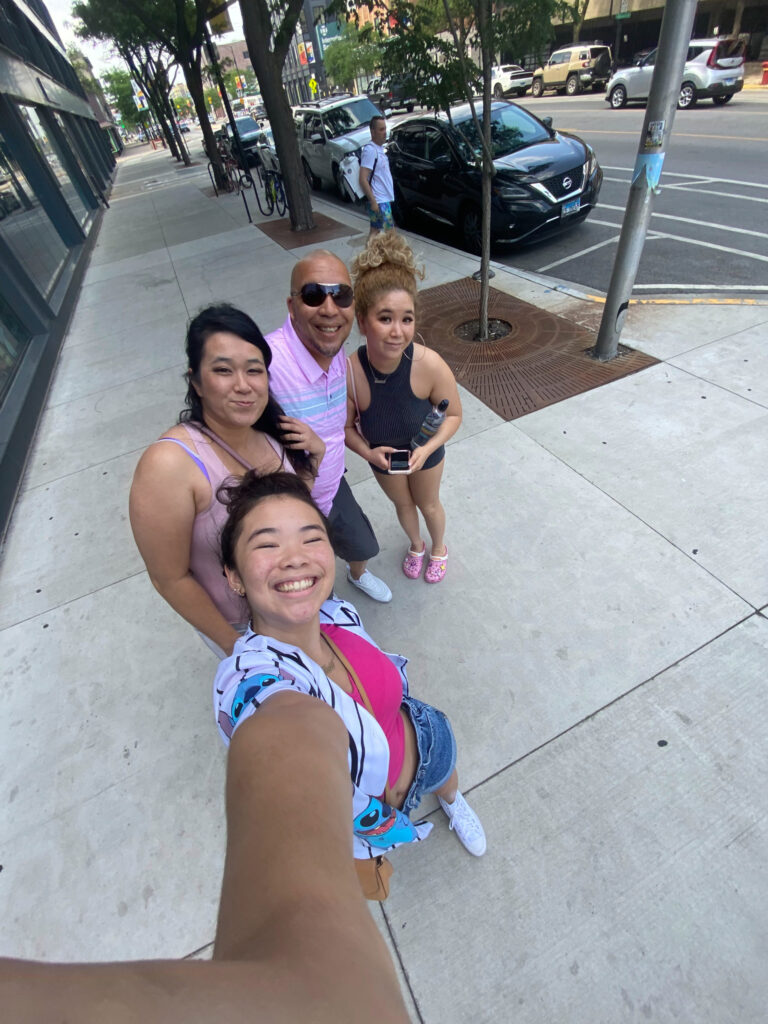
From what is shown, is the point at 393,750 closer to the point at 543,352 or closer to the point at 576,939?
the point at 576,939

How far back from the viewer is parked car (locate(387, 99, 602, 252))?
6.53 meters

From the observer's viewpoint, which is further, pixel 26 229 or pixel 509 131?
pixel 26 229

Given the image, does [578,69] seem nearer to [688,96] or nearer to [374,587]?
[688,96]

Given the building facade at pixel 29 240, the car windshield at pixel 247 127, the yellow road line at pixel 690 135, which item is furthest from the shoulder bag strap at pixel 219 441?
the car windshield at pixel 247 127

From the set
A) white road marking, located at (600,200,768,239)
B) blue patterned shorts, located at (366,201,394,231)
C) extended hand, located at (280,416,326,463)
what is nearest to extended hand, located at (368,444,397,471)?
extended hand, located at (280,416,326,463)

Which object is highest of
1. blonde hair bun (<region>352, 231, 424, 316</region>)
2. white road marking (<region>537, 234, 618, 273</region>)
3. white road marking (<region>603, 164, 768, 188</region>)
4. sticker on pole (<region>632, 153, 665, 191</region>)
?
blonde hair bun (<region>352, 231, 424, 316</region>)

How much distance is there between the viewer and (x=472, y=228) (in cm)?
737

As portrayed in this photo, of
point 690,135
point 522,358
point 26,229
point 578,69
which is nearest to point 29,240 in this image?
point 26,229

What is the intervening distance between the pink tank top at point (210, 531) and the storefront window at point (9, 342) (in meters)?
4.59

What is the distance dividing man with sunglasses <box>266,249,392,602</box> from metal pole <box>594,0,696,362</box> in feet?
9.71

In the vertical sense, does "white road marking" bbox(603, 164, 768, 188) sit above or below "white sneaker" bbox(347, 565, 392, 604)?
below

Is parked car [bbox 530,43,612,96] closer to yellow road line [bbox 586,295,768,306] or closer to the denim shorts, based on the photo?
yellow road line [bbox 586,295,768,306]

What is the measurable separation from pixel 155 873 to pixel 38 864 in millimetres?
485

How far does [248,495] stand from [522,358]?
155 inches
